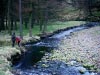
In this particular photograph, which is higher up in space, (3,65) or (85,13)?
(3,65)

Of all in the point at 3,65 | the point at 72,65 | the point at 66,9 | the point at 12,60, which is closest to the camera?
the point at 3,65

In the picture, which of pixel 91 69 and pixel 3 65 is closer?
pixel 3 65

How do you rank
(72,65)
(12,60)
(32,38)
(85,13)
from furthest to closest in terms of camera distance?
(85,13) < (32,38) < (12,60) < (72,65)

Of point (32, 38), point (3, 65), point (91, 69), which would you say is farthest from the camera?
point (32, 38)

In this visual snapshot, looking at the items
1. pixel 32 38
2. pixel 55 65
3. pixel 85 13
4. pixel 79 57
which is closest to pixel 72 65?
pixel 55 65

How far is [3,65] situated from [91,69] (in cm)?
782

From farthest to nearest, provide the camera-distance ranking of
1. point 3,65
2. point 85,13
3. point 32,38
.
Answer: point 85,13 → point 32,38 → point 3,65

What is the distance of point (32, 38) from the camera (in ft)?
138

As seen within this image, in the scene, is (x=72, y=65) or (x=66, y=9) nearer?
(x=72, y=65)

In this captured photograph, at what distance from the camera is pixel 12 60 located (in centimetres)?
2653

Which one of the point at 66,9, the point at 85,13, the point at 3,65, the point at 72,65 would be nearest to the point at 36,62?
the point at 72,65

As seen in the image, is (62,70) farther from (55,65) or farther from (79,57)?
(79,57)

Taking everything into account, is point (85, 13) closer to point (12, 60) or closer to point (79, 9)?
point (79, 9)

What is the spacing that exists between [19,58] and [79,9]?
3035 inches
